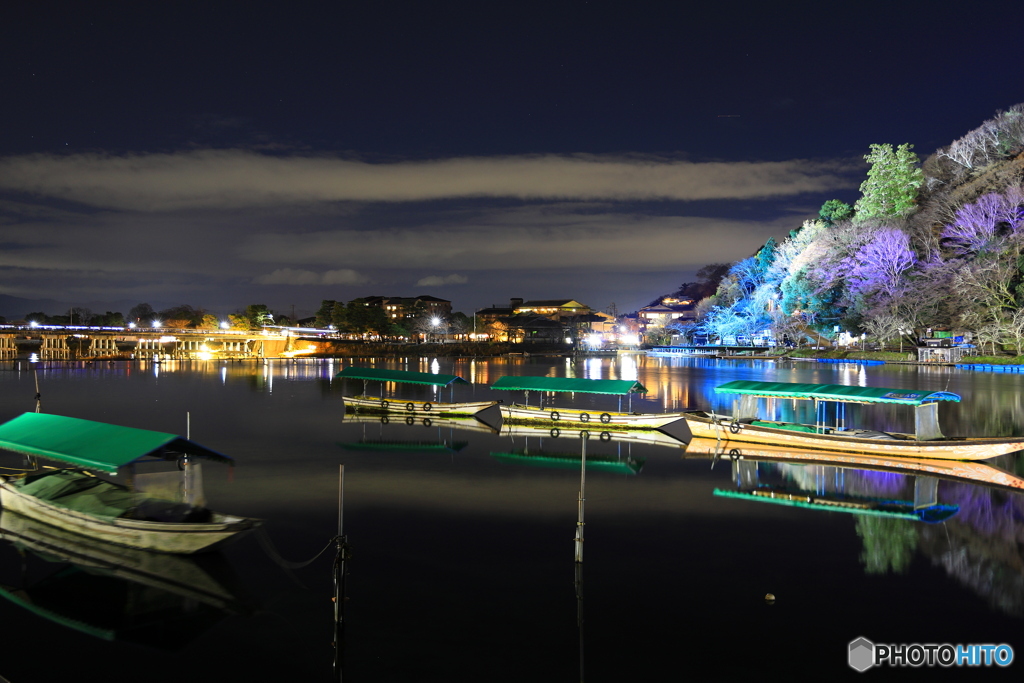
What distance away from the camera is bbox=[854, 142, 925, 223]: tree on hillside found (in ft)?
269

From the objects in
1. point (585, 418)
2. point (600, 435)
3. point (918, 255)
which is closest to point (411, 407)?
point (585, 418)

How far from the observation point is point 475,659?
398 inches

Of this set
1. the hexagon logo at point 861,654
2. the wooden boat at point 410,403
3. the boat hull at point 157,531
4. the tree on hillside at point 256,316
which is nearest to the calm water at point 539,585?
the hexagon logo at point 861,654

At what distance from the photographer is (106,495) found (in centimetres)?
1418

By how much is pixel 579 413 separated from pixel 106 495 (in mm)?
20491

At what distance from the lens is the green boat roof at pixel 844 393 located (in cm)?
2345

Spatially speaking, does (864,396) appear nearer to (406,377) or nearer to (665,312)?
(406,377)

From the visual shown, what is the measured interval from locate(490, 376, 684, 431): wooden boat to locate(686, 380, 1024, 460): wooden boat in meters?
2.61

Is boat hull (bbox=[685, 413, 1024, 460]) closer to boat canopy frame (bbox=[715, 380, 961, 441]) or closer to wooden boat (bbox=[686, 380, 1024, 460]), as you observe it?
wooden boat (bbox=[686, 380, 1024, 460])

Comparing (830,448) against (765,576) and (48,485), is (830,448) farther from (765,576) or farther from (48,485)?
(48,485)

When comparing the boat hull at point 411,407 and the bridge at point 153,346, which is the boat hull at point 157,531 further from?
the bridge at point 153,346

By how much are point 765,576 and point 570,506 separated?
608 centimetres

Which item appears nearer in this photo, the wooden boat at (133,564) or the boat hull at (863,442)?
the wooden boat at (133,564)

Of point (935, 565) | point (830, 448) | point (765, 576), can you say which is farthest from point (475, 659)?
point (830, 448)
